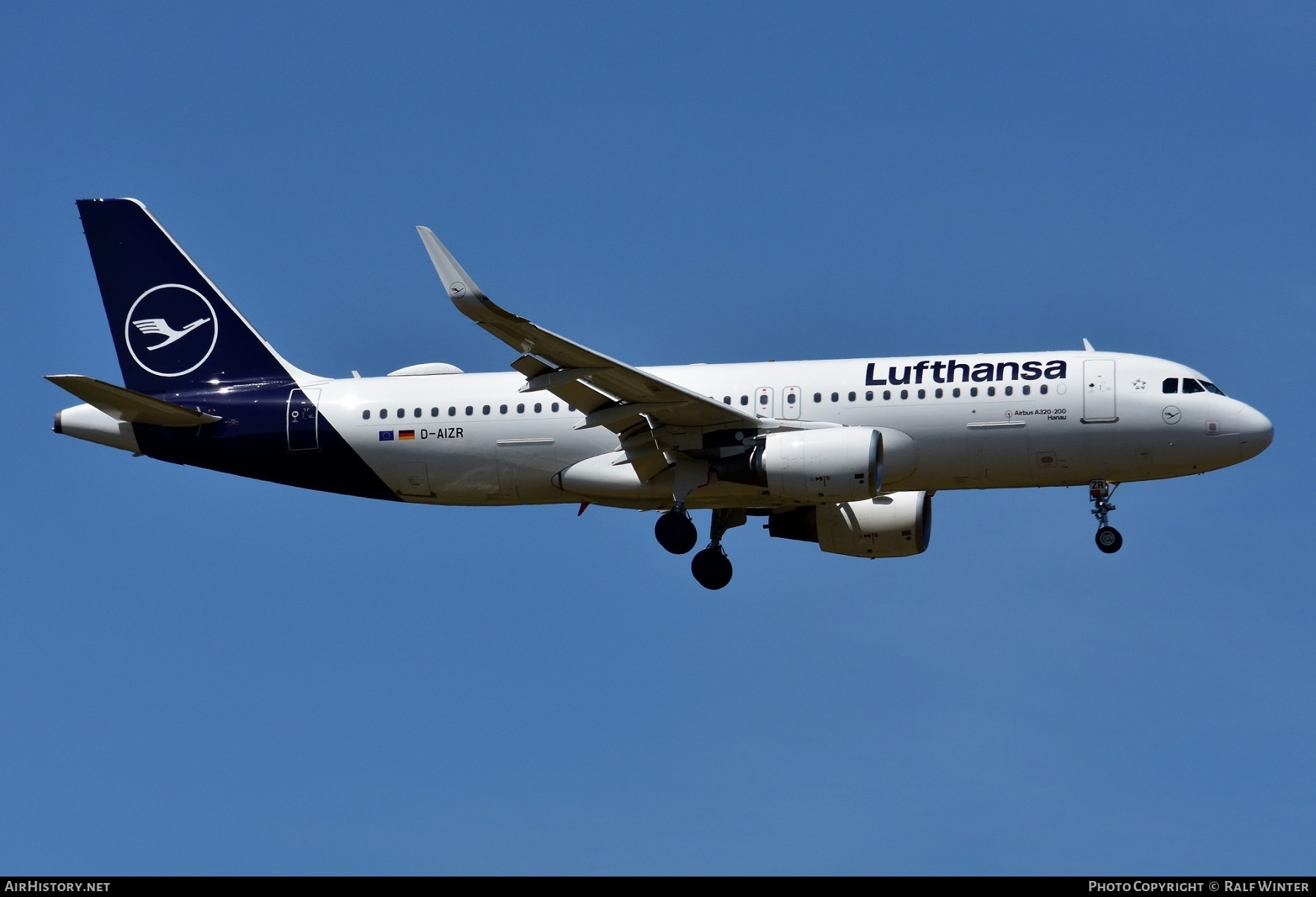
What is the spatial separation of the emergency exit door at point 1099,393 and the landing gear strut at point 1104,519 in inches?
72.8

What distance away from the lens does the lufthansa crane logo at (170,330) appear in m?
43.6

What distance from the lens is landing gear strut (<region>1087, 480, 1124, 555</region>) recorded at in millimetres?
39062

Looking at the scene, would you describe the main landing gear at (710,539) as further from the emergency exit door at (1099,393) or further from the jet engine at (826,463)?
the emergency exit door at (1099,393)

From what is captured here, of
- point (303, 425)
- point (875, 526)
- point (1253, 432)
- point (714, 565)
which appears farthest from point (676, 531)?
point (1253, 432)

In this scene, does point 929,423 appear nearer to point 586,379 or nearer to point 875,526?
point 875,526

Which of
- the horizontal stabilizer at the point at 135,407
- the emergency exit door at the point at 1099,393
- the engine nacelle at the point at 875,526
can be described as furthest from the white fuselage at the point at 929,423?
the horizontal stabilizer at the point at 135,407

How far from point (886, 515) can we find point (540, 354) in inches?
405

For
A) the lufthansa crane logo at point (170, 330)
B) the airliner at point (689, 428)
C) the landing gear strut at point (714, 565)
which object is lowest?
the landing gear strut at point (714, 565)

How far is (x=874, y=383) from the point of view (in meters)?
38.7

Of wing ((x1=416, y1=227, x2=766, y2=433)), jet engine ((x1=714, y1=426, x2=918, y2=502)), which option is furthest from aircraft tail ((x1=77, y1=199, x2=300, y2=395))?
jet engine ((x1=714, y1=426, x2=918, y2=502))

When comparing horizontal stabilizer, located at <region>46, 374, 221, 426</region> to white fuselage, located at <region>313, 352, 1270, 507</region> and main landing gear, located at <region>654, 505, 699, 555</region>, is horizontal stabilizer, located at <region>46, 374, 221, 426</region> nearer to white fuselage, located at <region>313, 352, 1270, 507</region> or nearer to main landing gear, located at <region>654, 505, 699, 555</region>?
white fuselage, located at <region>313, 352, 1270, 507</region>

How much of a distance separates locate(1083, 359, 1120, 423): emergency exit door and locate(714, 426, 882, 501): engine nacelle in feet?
15.4
